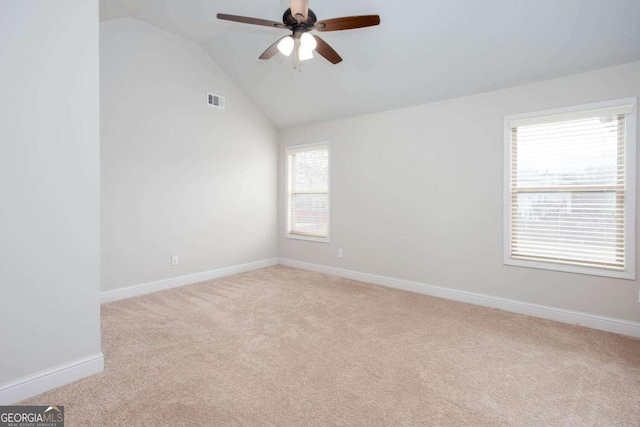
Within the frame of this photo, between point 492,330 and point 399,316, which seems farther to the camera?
point 399,316

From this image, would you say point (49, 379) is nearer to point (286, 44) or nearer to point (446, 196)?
point (286, 44)

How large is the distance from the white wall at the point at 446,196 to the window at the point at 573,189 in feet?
0.37

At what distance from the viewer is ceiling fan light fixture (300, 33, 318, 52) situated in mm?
2369

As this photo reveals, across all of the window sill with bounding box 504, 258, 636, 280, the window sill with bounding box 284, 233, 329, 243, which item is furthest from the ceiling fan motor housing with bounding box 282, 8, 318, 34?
the window sill with bounding box 284, 233, 329, 243

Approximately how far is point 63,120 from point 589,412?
12.2 feet

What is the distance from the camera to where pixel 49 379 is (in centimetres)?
192

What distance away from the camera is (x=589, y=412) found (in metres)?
1.78

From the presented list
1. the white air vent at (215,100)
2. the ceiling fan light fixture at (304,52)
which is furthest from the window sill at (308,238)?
the ceiling fan light fixture at (304,52)

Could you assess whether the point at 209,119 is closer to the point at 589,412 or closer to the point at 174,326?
the point at 174,326

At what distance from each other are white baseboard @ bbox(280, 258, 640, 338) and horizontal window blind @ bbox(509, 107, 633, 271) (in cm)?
50

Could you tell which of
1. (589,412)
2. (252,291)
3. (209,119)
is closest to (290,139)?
(209,119)

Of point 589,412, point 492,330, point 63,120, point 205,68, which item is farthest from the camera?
point 205,68

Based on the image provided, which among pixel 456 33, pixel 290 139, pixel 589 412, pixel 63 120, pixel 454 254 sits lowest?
pixel 589 412

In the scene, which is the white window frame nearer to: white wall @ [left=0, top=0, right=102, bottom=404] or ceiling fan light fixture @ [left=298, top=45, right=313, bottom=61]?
ceiling fan light fixture @ [left=298, top=45, right=313, bottom=61]
